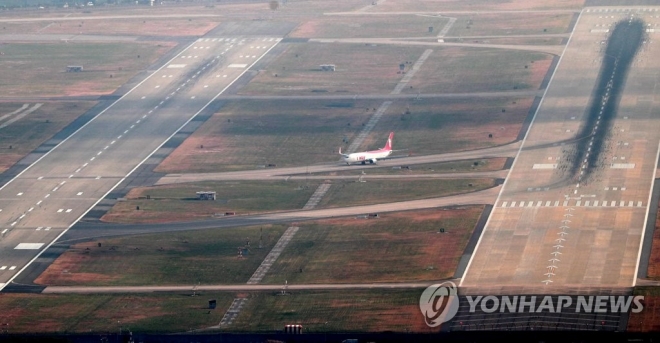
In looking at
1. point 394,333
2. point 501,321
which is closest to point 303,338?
point 394,333

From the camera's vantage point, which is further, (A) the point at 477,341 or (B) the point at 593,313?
(B) the point at 593,313

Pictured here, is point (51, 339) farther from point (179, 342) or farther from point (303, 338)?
point (303, 338)

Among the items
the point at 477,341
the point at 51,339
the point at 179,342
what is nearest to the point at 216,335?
the point at 179,342

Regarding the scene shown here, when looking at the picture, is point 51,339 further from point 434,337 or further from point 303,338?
point 434,337

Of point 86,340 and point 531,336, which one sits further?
point 86,340

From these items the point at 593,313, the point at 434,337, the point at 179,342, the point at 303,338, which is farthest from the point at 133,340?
the point at 593,313

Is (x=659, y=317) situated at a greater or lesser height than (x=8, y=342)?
greater

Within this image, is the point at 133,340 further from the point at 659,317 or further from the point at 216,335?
the point at 659,317
